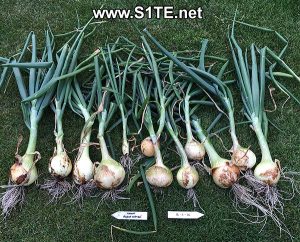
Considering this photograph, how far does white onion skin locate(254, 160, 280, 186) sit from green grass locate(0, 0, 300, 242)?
14 centimetres

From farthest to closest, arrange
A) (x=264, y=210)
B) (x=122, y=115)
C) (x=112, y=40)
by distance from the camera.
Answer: (x=112, y=40)
(x=122, y=115)
(x=264, y=210)

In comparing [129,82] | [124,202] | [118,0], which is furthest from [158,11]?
[124,202]

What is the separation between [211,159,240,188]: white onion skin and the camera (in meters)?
2.04

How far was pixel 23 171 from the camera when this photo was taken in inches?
80.8

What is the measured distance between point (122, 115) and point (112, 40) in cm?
55

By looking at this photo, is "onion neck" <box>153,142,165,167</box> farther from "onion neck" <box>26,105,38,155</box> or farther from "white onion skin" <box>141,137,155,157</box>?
"onion neck" <box>26,105,38,155</box>

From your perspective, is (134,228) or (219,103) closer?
(134,228)

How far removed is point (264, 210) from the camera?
2.03 meters

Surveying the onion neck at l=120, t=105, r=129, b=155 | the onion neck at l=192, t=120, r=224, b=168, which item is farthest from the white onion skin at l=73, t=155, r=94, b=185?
the onion neck at l=192, t=120, r=224, b=168

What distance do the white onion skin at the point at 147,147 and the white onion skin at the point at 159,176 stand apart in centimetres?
7

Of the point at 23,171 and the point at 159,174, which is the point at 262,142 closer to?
the point at 159,174

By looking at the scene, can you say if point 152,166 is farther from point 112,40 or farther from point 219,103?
point 112,40

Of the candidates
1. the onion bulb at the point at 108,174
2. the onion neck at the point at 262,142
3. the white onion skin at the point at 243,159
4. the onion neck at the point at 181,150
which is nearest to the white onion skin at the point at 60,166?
the onion bulb at the point at 108,174

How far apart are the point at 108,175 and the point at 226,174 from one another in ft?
1.71
